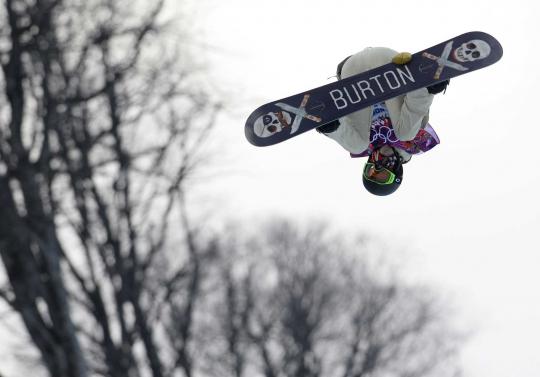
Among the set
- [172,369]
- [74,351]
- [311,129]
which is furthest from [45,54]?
[172,369]

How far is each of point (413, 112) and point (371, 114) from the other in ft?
1.24

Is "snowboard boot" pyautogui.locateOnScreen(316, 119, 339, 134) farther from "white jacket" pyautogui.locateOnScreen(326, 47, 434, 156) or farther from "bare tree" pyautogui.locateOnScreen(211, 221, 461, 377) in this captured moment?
"bare tree" pyautogui.locateOnScreen(211, 221, 461, 377)

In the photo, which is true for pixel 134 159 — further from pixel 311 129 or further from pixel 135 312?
pixel 311 129

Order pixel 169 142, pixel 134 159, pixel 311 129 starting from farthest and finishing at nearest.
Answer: pixel 169 142 → pixel 134 159 → pixel 311 129

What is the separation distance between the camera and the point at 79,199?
36.6 ft

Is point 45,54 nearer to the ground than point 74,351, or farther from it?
farther from it

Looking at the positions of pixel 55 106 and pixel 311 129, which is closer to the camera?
pixel 311 129

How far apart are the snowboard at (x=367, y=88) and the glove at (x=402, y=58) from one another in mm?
54

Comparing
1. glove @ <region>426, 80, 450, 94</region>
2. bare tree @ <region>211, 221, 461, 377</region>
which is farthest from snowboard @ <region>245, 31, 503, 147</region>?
bare tree @ <region>211, 221, 461, 377</region>

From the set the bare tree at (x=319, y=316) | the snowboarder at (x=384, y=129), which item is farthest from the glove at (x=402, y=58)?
the bare tree at (x=319, y=316)

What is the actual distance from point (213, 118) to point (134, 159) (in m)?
1.19

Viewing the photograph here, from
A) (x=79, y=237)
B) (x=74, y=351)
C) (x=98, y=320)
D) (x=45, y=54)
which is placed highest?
(x=45, y=54)

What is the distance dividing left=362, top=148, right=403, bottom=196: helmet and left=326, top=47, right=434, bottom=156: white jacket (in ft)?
0.60

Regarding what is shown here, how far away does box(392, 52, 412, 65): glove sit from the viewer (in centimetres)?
641
